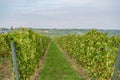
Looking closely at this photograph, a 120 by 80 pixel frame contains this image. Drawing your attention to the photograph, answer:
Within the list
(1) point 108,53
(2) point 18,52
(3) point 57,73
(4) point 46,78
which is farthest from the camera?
(3) point 57,73

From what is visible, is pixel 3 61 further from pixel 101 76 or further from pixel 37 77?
pixel 101 76

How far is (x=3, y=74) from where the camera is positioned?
1405 centimetres

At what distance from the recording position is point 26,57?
36.7 ft

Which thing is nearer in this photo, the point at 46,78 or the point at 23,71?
the point at 23,71

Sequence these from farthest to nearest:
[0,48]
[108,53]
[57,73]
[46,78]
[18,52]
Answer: [0,48] < [57,73] < [46,78] < [18,52] < [108,53]

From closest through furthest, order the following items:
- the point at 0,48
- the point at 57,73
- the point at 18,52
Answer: the point at 18,52
the point at 57,73
the point at 0,48

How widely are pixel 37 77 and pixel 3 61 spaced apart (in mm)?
6105

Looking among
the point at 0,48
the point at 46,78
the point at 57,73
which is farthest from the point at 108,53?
the point at 0,48

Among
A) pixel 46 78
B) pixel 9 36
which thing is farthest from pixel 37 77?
pixel 9 36

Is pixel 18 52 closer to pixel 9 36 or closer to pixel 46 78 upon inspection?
pixel 9 36

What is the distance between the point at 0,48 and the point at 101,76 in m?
10.1

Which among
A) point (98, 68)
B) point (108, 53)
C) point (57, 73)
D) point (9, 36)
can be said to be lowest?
point (57, 73)

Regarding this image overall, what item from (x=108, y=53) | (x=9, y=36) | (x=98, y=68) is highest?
(x=9, y=36)

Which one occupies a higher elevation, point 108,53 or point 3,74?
point 108,53
